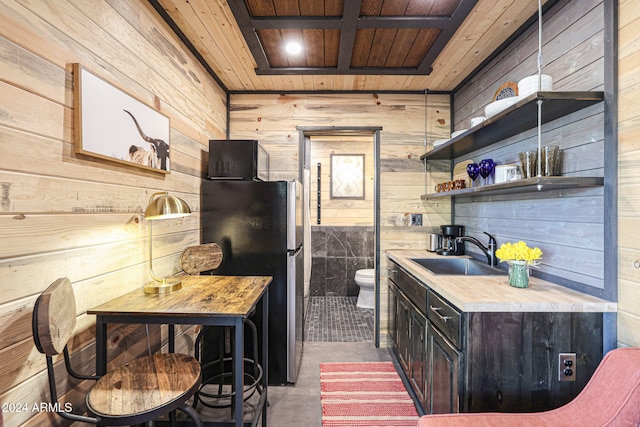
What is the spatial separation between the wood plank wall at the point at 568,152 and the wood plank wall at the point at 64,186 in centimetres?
225

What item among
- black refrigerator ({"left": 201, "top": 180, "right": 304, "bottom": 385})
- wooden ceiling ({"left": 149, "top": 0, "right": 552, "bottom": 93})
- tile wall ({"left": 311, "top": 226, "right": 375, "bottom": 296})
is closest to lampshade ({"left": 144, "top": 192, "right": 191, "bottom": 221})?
black refrigerator ({"left": 201, "top": 180, "right": 304, "bottom": 385})

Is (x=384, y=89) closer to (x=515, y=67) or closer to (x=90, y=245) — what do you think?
(x=515, y=67)

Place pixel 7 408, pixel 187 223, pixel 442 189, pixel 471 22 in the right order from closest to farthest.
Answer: pixel 7 408
pixel 471 22
pixel 187 223
pixel 442 189

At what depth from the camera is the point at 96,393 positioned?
1.08 m

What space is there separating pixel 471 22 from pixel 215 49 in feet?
5.77

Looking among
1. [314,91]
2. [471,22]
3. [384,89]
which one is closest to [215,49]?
[314,91]

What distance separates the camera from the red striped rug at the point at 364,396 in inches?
75.3

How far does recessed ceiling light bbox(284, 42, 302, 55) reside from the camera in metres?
2.19

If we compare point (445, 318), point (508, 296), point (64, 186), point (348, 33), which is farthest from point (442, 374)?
point (348, 33)

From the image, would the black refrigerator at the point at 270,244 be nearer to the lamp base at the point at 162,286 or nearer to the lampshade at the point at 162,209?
the lamp base at the point at 162,286

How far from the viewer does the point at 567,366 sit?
4.36ft

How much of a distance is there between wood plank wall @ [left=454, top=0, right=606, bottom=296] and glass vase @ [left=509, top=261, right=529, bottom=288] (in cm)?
22

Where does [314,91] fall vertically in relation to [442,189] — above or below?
above

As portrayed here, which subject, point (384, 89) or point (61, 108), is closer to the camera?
point (61, 108)
